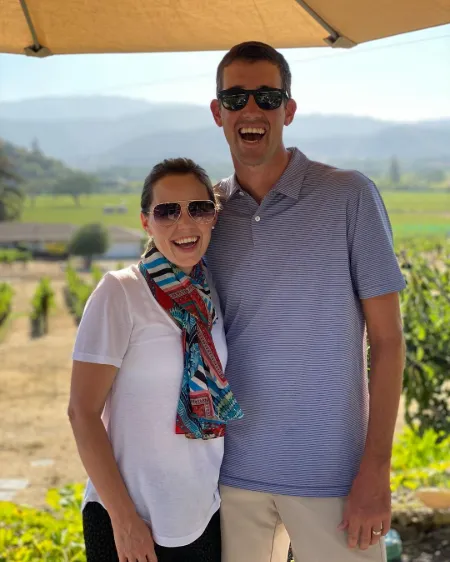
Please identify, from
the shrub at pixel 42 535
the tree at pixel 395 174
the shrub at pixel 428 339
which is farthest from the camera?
the tree at pixel 395 174

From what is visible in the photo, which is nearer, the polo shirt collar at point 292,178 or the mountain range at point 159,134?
the polo shirt collar at point 292,178

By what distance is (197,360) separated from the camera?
4.71ft

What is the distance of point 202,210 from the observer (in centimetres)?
154

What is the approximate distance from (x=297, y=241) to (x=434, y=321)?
2.72 metres

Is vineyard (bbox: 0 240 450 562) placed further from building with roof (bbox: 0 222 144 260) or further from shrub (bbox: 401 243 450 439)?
building with roof (bbox: 0 222 144 260)

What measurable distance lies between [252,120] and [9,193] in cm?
6113

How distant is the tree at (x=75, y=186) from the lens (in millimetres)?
75750

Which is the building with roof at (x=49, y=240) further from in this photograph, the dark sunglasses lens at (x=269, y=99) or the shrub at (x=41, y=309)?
the dark sunglasses lens at (x=269, y=99)

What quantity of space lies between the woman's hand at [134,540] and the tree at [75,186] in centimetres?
7583

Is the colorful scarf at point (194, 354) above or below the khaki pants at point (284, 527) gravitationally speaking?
above

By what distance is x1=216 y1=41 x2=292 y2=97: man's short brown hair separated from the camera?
1.61 meters

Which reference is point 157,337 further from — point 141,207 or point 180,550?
Answer: point 180,550

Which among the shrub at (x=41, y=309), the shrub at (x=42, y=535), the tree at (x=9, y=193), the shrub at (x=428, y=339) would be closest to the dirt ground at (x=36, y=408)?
the shrub at (x=41, y=309)

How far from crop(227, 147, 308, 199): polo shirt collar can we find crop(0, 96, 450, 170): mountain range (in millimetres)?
82940
